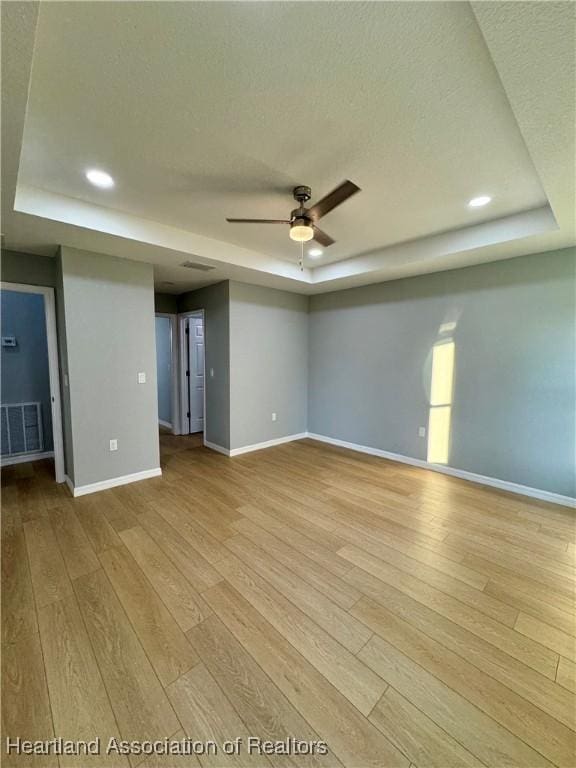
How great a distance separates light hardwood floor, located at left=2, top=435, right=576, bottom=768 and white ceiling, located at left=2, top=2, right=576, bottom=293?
8.27 feet

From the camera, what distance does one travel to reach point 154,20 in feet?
3.76

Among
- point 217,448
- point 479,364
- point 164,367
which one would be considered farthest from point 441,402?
point 164,367

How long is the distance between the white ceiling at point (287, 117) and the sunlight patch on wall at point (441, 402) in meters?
1.26

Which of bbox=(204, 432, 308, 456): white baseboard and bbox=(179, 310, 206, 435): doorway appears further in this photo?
bbox=(179, 310, 206, 435): doorway

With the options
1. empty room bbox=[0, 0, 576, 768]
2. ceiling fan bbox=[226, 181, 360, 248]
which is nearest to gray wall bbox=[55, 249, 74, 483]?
empty room bbox=[0, 0, 576, 768]

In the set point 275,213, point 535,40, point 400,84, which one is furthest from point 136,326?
point 535,40

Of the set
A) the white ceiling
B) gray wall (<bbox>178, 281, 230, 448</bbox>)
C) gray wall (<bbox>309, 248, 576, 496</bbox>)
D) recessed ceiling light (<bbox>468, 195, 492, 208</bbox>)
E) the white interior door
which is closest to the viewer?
the white ceiling

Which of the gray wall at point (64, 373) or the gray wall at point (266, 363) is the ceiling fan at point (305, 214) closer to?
the gray wall at point (64, 373)

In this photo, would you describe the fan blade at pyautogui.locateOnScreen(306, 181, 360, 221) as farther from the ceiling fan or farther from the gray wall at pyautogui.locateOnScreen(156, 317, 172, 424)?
the gray wall at pyautogui.locateOnScreen(156, 317, 172, 424)

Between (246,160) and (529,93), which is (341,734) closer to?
(529,93)

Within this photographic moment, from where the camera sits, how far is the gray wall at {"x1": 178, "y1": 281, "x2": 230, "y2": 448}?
434cm

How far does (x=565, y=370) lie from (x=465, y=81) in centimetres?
279

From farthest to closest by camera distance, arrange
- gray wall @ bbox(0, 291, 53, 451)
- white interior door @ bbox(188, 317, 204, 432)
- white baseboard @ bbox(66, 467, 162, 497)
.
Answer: white interior door @ bbox(188, 317, 204, 432)
gray wall @ bbox(0, 291, 53, 451)
white baseboard @ bbox(66, 467, 162, 497)

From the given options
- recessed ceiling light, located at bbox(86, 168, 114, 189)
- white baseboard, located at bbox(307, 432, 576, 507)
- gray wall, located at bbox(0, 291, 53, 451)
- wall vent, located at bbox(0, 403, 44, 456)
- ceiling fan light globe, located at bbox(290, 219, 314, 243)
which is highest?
recessed ceiling light, located at bbox(86, 168, 114, 189)
